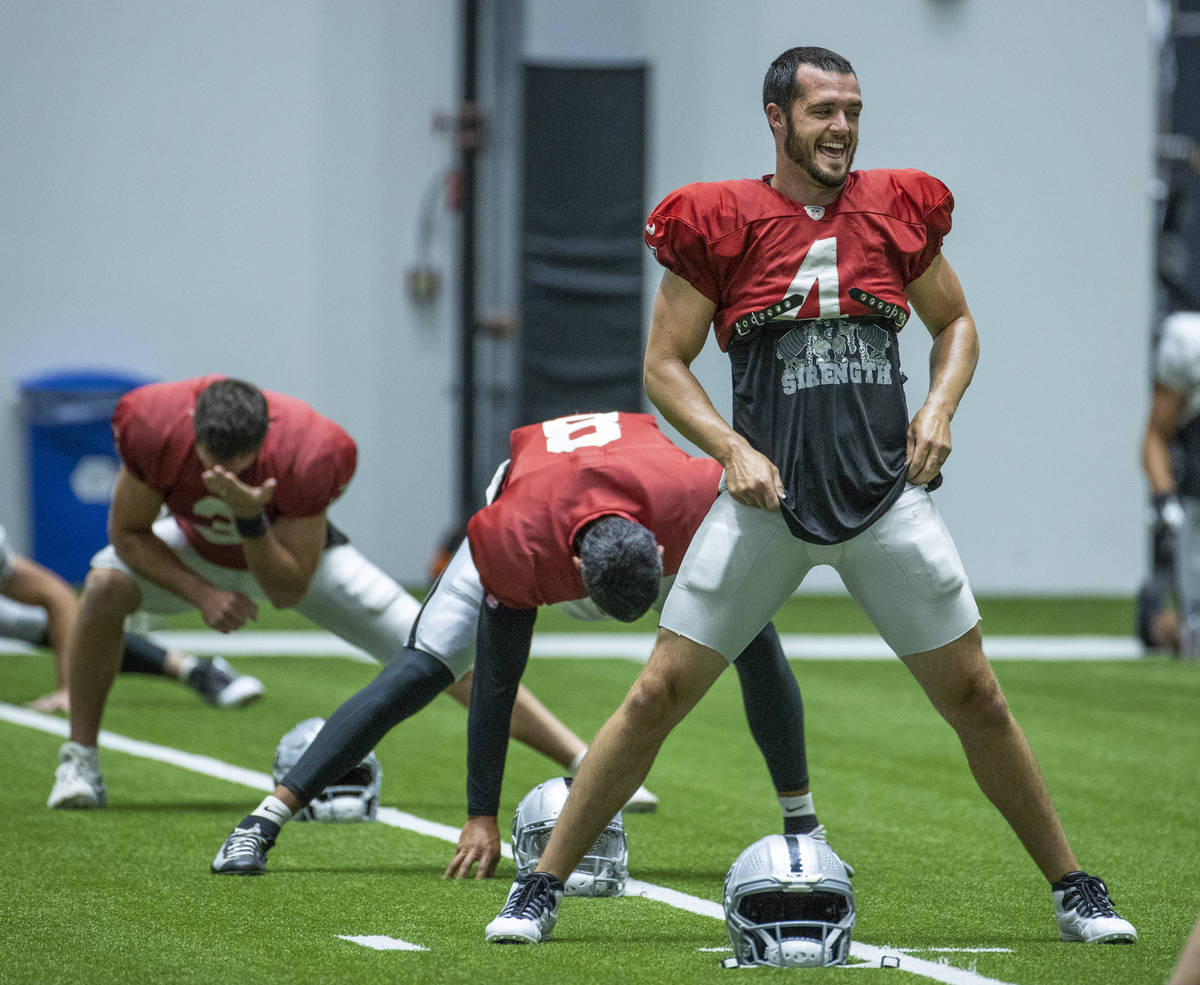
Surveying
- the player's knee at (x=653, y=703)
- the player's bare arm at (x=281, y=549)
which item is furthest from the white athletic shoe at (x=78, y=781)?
the player's knee at (x=653, y=703)

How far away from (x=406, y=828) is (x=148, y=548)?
109cm

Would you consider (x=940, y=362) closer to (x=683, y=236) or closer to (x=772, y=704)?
(x=683, y=236)

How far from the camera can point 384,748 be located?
284 inches

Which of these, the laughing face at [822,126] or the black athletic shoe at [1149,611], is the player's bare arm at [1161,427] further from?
the laughing face at [822,126]

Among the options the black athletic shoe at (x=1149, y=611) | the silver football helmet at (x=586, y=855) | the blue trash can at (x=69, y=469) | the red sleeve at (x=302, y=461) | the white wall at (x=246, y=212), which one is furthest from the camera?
the white wall at (x=246, y=212)

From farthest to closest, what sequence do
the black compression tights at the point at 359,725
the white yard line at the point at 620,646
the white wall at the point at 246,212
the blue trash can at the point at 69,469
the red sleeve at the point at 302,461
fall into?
1. the white wall at the point at 246,212
2. the blue trash can at the point at 69,469
3. the white yard line at the point at 620,646
4. the red sleeve at the point at 302,461
5. the black compression tights at the point at 359,725

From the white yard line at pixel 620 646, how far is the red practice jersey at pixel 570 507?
5.41 meters

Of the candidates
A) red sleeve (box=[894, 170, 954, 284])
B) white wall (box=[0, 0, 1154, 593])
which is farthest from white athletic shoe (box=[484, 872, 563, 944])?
white wall (box=[0, 0, 1154, 593])

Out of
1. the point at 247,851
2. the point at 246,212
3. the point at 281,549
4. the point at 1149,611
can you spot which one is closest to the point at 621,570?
the point at 247,851

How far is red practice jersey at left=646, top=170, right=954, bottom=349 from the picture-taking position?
3.82 meters

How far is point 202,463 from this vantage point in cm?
546

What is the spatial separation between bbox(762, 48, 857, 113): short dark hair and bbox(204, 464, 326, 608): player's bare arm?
195 cm

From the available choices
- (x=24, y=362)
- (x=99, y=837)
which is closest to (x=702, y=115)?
(x=24, y=362)

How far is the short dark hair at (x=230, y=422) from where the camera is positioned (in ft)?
16.9
